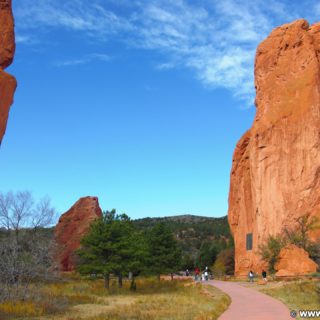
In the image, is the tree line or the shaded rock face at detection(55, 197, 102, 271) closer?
the tree line

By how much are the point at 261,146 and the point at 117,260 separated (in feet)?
87.3

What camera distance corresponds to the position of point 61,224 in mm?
67375

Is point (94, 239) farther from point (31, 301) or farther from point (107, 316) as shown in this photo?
point (107, 316)

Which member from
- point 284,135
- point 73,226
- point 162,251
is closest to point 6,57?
point 162,251

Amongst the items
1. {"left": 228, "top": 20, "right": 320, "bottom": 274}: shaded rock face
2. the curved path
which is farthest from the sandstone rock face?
the curved path

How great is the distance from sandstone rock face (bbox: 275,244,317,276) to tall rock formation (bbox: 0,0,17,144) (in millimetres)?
33288

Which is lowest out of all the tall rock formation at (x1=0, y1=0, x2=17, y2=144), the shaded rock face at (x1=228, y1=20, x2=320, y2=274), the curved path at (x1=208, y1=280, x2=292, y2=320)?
the curved path at (x1=208, y1=280, x2=292, y2=320)

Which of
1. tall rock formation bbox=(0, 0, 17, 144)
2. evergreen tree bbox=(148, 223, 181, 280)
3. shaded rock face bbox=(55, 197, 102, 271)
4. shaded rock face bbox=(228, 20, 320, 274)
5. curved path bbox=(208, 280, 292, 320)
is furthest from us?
shaded rock face bbox=(55, 197, 102, 271)

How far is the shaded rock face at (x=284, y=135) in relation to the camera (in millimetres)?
49781

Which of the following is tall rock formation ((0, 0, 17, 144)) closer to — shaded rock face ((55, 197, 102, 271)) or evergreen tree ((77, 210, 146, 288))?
evergreen tree ((77, 210, 146, 288))

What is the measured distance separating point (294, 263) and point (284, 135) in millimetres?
17693

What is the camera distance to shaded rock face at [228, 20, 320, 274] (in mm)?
49781

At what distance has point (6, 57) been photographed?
397 inches

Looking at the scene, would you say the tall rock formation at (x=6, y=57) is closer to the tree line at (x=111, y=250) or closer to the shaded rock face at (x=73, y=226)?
the tree line at (x=111, y=250)
